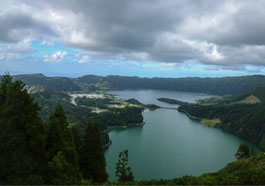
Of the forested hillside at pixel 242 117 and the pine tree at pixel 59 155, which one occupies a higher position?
the pine tree at pixel 59 155

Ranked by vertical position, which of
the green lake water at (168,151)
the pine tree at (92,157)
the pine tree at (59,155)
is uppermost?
the pine tree at (59,155)

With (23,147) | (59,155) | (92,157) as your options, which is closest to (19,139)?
(23,147)

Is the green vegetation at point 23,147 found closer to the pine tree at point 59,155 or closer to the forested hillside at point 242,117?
the pine tree at point 59,155

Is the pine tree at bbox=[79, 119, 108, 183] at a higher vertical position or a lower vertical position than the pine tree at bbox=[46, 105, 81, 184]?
lower

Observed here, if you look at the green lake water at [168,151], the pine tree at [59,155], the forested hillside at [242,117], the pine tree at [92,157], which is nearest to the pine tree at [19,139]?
the pine tree at [59,155]

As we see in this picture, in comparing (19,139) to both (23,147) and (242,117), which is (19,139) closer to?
(23,147)

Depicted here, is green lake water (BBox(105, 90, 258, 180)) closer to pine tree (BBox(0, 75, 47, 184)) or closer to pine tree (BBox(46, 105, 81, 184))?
pine tree (BBox(46, 105, 81, 184))

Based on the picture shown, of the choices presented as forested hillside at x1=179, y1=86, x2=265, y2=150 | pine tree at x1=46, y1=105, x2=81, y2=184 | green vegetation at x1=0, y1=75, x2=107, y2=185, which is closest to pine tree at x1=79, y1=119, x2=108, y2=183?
pine tree at x1=46, y1=105, x2=81, y2=184
